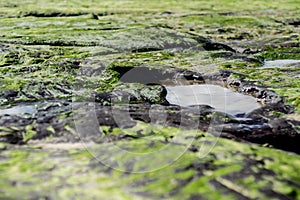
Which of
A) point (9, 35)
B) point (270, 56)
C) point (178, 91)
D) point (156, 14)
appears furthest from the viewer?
point (156, 14)

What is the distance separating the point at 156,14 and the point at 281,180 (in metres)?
33.3

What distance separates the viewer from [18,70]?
1554cm

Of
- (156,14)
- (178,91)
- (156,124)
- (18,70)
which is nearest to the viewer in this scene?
(156,124)

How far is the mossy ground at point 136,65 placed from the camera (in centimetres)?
598

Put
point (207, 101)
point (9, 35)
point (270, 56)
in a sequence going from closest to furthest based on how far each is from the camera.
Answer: point (207, 101) < point (270, 56) < point (9, 35)

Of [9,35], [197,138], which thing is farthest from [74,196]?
[9,35]

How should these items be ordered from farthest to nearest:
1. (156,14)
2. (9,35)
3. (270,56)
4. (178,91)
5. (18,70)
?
(156,14) < (9,35) < (270,56) < (18,70) < (178,91)

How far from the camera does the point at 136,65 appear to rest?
54.5ft

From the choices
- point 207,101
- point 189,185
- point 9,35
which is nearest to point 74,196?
point 189,185

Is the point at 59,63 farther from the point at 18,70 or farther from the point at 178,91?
the point at 178,91

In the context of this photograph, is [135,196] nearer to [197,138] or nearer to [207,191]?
[207,191]

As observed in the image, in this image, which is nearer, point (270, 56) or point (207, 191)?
point (207, 191)

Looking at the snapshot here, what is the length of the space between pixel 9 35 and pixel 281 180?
2118 centimetres

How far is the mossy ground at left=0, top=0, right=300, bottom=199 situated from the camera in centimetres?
598
